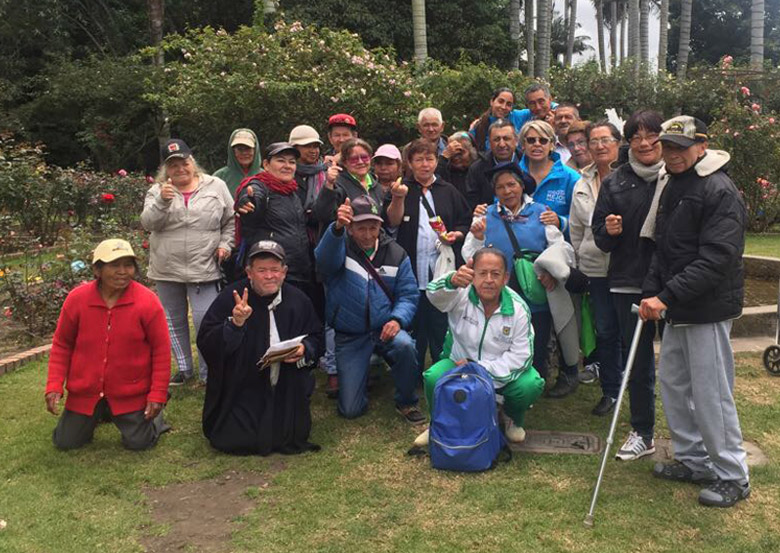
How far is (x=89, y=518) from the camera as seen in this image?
11.9 feet

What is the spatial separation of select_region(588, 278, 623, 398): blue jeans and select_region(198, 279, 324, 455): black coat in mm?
2008

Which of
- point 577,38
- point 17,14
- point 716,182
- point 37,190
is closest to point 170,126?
point 17,14

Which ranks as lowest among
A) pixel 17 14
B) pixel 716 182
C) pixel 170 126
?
pixel 716 182

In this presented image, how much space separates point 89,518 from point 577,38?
49.5m

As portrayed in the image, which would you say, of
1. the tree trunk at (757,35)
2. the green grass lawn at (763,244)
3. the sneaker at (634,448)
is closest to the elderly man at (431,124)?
the sneaker at (634,448)

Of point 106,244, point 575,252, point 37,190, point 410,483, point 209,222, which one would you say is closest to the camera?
point 410,483

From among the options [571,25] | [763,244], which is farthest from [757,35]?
[571,25]

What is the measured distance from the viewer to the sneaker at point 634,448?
4.19m

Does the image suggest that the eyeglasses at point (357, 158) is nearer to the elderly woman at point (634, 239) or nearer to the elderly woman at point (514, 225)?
the elderly woman at point (514, 225)

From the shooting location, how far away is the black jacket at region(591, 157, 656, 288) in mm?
A: 4113

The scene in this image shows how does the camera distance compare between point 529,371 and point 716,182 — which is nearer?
point 716,182

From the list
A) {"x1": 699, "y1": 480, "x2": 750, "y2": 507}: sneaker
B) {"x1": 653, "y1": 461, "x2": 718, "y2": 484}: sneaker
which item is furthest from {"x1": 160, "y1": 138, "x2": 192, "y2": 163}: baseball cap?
{"x1": 699, "y1": 480, "x2": 750, "y2": 507}: sneaker

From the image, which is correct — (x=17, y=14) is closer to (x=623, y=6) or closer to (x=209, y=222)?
(x=209, y=222)

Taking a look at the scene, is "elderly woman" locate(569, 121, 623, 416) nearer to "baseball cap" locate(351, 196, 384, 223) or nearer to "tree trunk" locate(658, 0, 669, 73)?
"baseball cap" locate(351, 196, 384, 223)
